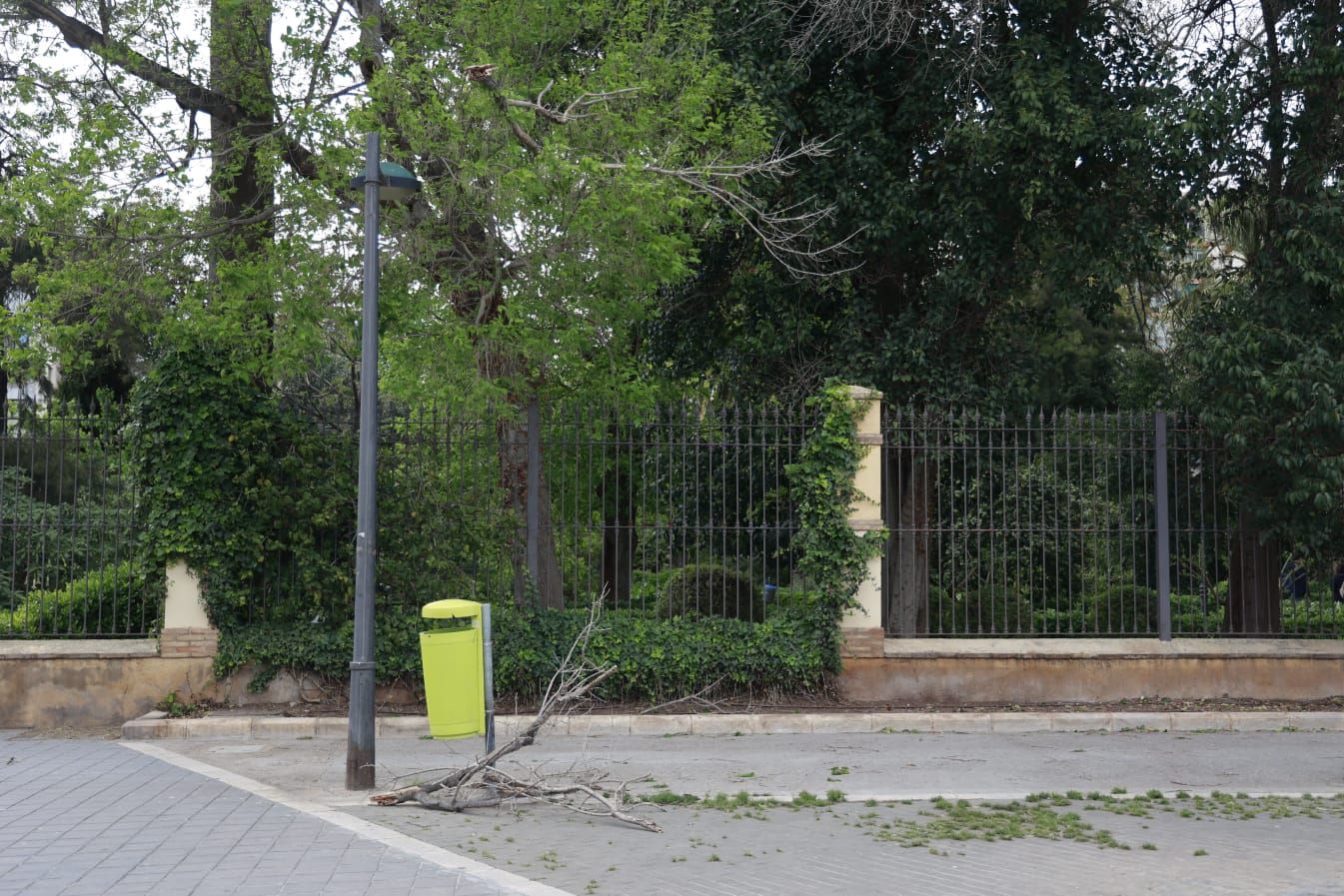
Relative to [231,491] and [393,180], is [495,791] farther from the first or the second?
[231,491]

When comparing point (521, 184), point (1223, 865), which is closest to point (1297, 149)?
point (521, 184)

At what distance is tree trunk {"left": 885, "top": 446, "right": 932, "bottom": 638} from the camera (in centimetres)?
1346

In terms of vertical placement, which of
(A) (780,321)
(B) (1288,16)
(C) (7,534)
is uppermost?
(B) (1288,16)

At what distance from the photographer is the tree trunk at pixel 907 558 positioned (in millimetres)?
13461

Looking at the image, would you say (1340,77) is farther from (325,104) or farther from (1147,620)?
(325,104)

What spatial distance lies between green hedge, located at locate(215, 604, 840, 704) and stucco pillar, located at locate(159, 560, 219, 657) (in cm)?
20

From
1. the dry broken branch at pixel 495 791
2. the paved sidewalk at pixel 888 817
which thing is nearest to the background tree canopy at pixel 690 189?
the paved sidewalk at pixel 888 817

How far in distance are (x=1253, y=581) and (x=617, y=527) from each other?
6.68 m

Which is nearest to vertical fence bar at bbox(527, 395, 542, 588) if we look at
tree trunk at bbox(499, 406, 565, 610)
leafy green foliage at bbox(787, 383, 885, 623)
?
tree trunk at bbox(499, 406, 565, 610)

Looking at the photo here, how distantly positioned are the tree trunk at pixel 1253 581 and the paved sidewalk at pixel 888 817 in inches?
77.1

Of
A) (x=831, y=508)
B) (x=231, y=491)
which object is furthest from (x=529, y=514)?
(x=831, y=508)

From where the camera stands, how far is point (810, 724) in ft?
37.9

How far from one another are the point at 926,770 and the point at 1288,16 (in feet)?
31.2

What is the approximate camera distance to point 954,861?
6.59 meters
